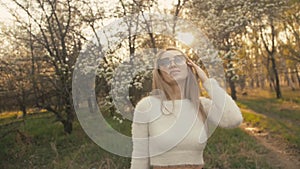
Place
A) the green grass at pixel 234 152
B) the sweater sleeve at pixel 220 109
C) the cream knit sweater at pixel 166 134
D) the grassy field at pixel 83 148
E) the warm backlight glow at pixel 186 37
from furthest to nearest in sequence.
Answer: the grassy field at pixel 83 148
the green grass at pixel 234 152
the warm backlight glow at pixel 186 37
the sweater sleeve at pixel 220 109
the cream knit sweater at pixel 166 134

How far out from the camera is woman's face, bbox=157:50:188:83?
8.07 ft

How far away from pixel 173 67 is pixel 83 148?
26.2ft

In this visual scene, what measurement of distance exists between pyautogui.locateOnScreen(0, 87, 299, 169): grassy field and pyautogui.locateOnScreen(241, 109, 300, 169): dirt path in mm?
219

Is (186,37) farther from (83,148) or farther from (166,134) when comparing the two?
(83,148)

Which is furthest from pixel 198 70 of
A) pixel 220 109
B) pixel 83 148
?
pixel 83 148

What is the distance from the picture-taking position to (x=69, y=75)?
481 inches

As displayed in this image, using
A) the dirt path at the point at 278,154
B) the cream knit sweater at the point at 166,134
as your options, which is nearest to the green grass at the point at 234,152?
the dirt path at the point at 278,154

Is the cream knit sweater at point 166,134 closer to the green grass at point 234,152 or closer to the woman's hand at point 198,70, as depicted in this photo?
the woman's hand at point 198,70

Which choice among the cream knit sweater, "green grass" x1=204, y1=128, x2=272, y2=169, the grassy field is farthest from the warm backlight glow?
"green grass" x1=204, y1=128, x2=272, y2=169

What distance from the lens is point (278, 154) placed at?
9.05 m

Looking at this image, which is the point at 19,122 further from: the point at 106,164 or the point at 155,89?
the point at 155,89

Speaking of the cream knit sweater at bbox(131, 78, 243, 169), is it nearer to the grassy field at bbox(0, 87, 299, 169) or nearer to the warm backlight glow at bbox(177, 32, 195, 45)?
the grassy field at bbox(0, 87, 299, 169)

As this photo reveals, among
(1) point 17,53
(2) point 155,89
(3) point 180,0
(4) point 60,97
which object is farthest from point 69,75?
(2) point 155,89

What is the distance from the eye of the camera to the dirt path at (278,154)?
320 inches
